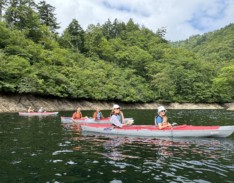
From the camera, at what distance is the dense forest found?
196ft

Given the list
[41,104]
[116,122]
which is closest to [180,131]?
[116,122]

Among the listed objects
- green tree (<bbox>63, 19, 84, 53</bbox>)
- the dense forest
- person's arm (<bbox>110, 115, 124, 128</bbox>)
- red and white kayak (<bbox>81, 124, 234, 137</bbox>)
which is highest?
green tree (<bbox>63, 19, 84, 53</bbox>)

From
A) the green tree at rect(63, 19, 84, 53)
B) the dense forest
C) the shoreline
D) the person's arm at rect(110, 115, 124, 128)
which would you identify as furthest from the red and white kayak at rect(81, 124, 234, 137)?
the green tree at rect(63, 19, 84, 53)

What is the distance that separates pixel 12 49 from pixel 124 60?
62550mm

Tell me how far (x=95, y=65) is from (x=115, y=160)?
81.0m

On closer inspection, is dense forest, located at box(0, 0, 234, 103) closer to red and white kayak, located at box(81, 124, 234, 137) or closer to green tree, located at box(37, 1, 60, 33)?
green tree, located at box(37, 1, 60, 33)

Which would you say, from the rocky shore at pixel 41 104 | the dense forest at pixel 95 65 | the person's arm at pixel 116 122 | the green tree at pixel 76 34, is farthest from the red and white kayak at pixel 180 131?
the green tree at pixel 76 34

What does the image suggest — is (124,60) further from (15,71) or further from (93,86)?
(15,71)

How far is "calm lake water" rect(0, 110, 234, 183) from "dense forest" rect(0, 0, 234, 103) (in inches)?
1385

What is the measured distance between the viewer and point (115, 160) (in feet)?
46.5

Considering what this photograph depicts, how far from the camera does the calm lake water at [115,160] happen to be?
1123cm

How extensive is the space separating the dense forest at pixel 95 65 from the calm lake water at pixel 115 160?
115ft

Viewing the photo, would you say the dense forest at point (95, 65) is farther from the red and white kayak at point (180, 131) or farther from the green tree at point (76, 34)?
the red and white kayak at point (180, 131)

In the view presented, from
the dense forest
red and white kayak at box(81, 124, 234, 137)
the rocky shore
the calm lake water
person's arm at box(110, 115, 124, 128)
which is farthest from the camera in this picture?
the dense forest
